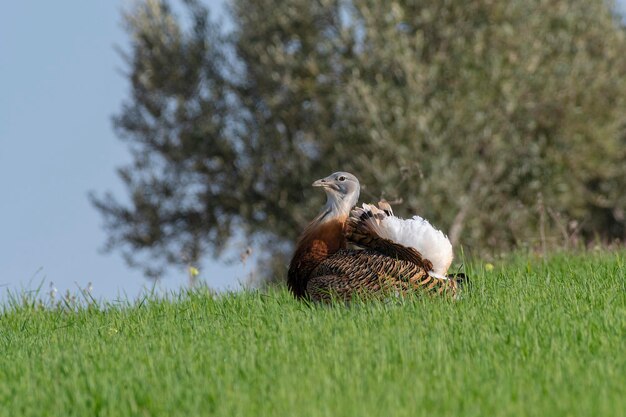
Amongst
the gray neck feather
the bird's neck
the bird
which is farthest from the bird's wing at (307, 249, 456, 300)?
the gray neck feather

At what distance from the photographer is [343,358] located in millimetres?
6270

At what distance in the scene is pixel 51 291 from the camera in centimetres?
1060

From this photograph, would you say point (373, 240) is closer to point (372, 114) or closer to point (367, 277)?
point (367, 277)

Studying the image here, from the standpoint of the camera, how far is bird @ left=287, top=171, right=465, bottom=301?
26.5ft

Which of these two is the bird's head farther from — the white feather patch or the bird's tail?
the white feather patch

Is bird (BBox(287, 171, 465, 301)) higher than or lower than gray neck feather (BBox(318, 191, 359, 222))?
lower

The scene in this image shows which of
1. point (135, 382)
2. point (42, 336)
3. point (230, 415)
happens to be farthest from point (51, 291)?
point (230, 415)

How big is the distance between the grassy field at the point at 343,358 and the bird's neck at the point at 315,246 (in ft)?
0.92

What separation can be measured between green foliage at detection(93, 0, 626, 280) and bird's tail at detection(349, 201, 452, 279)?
482 inches

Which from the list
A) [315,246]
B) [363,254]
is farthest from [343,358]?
[315,246]

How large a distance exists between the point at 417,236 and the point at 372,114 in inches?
515

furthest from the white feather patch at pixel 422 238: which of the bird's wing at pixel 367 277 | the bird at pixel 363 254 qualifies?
the bird's wing at pixel 367 277

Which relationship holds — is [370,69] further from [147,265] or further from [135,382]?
[135,382]

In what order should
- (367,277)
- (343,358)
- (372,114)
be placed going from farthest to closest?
(372,114), (367,277), (343,358)
